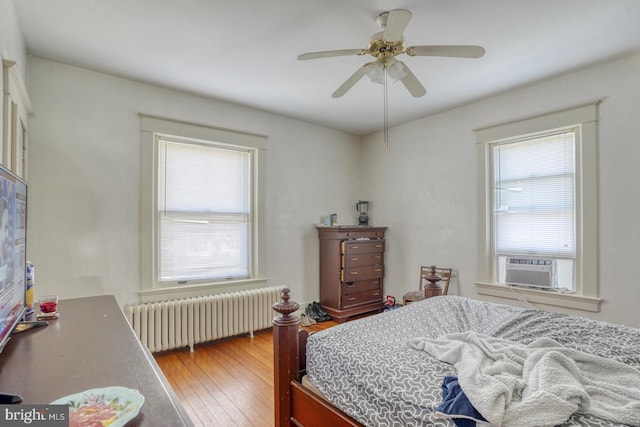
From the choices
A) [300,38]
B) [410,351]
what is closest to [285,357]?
[410,351]

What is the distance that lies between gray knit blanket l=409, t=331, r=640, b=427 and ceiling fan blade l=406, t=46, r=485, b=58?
1620mm

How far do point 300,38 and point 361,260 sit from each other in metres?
2.80

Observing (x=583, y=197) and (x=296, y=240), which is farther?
(x=296, y=240)

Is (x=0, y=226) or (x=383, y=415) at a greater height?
(x=0, y=226)

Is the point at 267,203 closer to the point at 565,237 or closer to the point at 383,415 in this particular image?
the point at 383,415

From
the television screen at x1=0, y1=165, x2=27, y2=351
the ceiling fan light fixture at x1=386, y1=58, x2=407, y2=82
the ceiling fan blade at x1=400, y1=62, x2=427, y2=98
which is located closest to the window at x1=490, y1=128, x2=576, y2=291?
the ceiling fan blade at x1=400, y1=62, x2=427, y2=98

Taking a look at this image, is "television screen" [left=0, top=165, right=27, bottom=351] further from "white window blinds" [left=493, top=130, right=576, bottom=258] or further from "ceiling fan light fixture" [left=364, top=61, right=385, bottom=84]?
"white window blinds" [left=493, top=130, right=576, bottom=258]

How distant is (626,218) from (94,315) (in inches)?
156

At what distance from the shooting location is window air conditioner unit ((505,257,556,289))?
3.08 metres

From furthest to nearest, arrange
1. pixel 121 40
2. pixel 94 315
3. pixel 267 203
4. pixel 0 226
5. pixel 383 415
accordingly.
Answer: pixel 267 203
pixel 121 40
pixel 94 315
pixel 383 415
pixel 0 226

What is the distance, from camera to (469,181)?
3.65m

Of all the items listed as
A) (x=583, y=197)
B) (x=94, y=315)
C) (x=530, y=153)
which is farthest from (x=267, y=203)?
(x=583, y=197)

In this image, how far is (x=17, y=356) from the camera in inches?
42.6

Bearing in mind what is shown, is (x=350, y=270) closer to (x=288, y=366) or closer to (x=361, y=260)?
(x=361, y=260)
